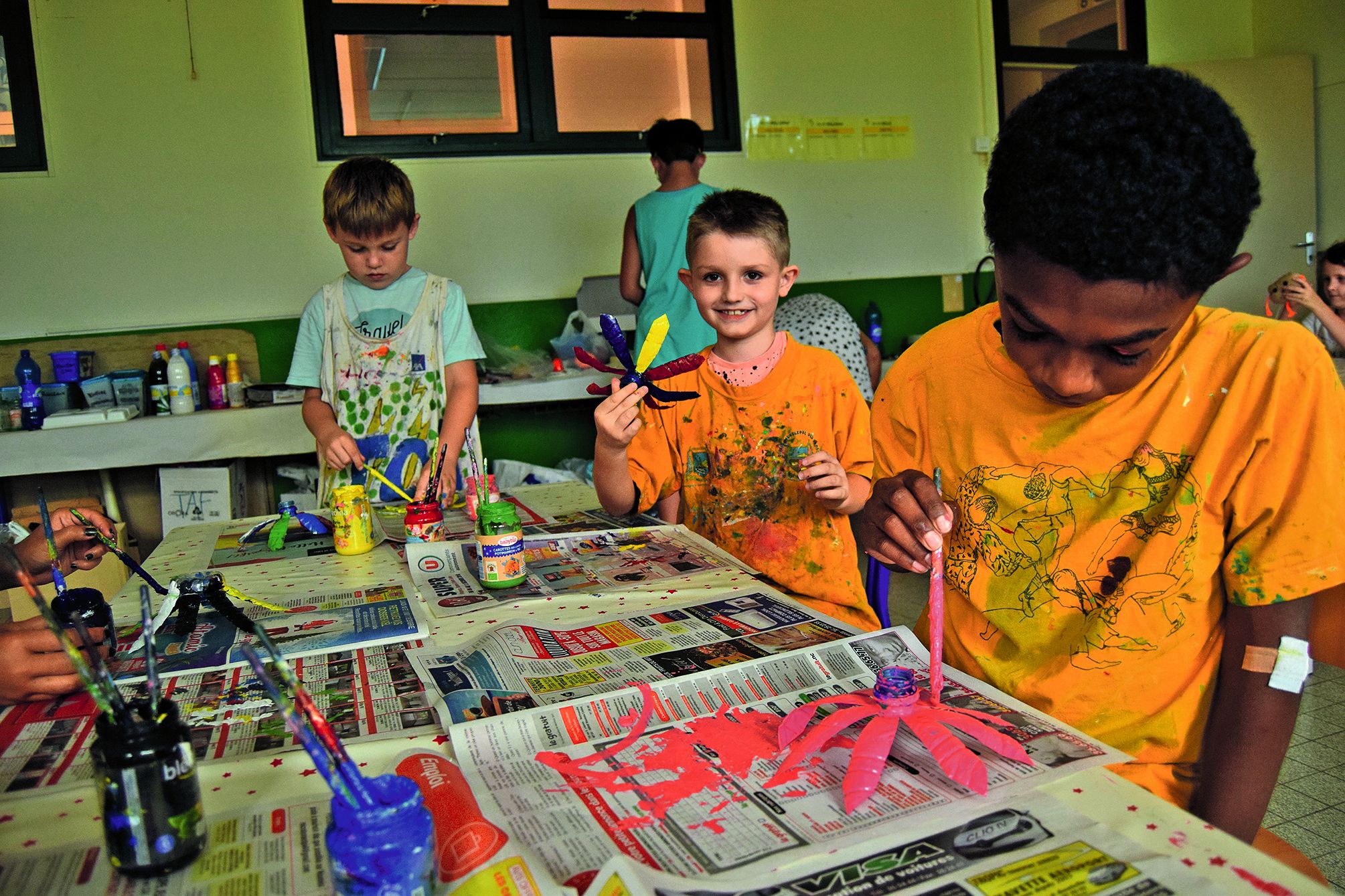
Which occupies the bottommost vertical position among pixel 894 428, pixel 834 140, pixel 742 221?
pixel 894 428

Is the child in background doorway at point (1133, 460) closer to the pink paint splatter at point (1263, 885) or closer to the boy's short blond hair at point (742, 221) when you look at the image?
the pink paint splatter at point (1263, 885)

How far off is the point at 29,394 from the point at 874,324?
11.7 feet

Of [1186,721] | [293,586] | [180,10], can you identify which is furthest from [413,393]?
[180,10]

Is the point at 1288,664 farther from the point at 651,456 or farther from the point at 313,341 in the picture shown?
the point at 313,341

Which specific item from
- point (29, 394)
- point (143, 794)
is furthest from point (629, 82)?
point (143, 794)

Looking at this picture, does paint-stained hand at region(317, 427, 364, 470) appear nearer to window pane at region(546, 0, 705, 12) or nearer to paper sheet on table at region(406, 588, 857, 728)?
paper sheet on table at region(406, 588, 857, 728)

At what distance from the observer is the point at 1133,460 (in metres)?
1.08

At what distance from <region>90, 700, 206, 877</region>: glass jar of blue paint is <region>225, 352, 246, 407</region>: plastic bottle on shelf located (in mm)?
3343

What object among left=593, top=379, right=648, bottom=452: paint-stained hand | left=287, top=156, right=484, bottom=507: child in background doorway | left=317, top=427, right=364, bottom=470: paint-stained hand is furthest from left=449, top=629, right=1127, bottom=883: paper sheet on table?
left=287, top=156, right=484, bottom=507: child in background doorway

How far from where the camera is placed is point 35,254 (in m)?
3.79

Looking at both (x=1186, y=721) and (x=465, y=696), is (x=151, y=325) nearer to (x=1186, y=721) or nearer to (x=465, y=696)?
(x=465, y=696)

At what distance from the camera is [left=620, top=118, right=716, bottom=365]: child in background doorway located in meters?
3.37

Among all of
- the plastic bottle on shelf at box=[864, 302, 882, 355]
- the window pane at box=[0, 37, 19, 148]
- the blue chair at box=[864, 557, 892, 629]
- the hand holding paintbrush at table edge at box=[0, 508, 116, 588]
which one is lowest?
the blue chair at box=[864, 557, 892, 629]

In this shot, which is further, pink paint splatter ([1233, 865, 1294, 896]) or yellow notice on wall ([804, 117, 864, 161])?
yellow notice on wall ([804, 117, 864, 161])
